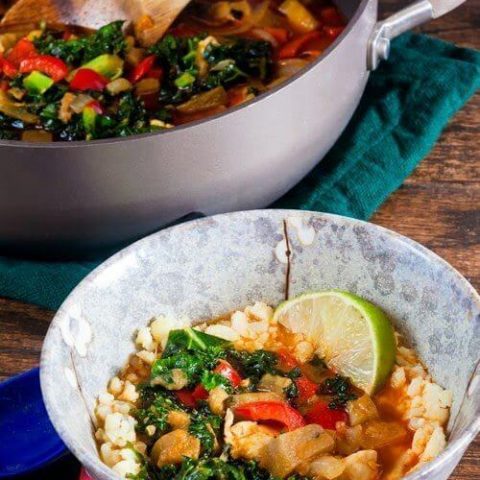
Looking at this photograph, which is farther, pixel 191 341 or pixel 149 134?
pixel 149 134

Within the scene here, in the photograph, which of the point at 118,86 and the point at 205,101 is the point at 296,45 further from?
the point at 118,86

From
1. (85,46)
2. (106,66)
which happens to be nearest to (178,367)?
(106,66)

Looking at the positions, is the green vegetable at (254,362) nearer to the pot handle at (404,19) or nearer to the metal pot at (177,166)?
the metal pot at (177,166)

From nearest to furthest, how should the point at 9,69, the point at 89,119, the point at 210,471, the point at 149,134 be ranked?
the point at 210,471 → the point at 149,134 → the point at 89,119 → the point at 9,69

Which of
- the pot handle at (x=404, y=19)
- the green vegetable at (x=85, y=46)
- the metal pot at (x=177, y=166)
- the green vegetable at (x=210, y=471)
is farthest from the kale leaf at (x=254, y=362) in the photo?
the green vegetable at (x=85, y=46)

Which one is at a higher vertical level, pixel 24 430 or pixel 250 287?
pixel 250 287

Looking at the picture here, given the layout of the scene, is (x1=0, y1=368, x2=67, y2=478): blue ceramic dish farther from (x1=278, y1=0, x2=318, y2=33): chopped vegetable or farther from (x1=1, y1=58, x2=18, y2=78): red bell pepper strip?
(x1=278, y1=0, x2=318, y2=33): chopped vegetable
